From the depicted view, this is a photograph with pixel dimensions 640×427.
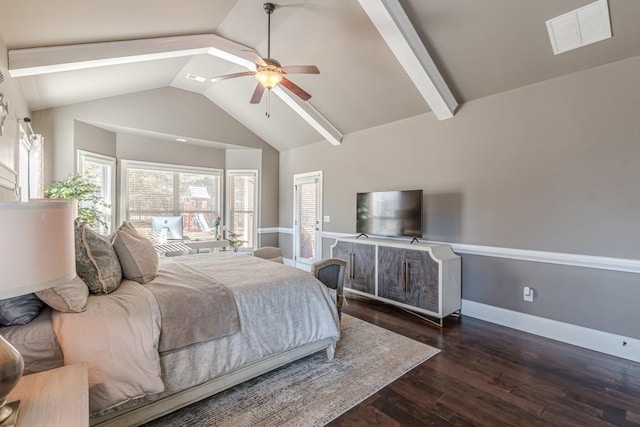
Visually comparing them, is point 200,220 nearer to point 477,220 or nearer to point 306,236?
point 306,236

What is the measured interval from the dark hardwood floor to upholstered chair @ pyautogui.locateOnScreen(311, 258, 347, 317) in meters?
Result: 0.96

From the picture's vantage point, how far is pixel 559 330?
3121mm

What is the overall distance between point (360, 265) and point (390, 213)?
0.88m

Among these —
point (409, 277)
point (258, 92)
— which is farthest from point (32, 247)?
point (409, 277)

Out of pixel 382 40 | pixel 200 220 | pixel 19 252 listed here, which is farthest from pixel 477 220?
pixel 200 220

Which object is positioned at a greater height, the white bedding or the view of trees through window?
the view of trees through window

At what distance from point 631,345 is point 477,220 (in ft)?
5.70

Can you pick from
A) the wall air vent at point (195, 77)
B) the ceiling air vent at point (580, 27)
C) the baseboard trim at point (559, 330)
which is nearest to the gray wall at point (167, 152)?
the wall air vent at point (195, 77)

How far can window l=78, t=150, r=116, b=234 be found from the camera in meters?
4.97

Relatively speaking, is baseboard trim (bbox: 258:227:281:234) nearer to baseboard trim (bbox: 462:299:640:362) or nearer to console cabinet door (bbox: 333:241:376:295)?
console cabinet door (bbox: 333:241:376:295)

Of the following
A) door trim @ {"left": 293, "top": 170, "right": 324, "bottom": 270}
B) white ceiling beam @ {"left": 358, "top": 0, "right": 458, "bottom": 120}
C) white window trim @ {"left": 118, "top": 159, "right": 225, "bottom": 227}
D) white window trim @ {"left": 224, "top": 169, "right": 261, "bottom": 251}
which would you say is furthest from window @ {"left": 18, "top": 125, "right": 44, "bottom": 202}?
door trim @ {"left": 293, "top": 170, "right": 324, "bottom": 270}

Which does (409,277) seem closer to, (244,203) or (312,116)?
(312,116)

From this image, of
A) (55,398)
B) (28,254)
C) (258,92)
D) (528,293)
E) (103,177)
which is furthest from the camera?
(103,177)

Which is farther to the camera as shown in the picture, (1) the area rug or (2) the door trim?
(2) the door trim
